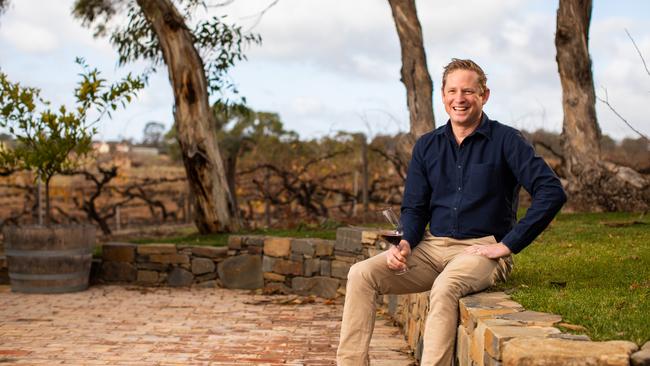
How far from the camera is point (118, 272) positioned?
Result: 32.1ft

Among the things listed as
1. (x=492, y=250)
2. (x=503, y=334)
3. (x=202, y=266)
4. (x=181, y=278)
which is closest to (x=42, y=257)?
(x=181, y=278)

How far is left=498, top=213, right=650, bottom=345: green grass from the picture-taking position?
3.42 meters

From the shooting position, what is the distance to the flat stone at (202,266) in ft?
31.2

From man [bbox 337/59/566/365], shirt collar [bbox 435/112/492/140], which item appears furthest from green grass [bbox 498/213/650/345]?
shirt collar [bbox 435/112/492/140]

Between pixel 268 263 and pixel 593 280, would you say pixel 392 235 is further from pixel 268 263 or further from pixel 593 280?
pixel 268 263

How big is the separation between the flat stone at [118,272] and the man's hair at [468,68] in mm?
6556

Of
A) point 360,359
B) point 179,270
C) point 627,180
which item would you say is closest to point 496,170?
point 360,359

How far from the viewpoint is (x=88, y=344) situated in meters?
5.85

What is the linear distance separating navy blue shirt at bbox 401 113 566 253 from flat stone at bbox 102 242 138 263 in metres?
6.15

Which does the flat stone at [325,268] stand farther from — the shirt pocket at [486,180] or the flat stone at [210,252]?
the shirt pocket at [486,180]

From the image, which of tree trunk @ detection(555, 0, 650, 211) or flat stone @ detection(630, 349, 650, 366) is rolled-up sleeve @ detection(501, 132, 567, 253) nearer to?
flat stone @ detection(630, 349, 650, 366)

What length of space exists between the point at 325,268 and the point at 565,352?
5.91 meters

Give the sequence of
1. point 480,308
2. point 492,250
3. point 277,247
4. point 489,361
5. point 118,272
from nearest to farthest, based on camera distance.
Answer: point 489,361
point 480,308
point 492,250
point 277,247
point 118,272

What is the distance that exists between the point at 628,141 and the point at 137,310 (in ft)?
55.9
